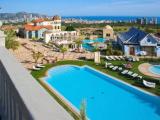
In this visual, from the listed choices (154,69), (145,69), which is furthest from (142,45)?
(145,69)

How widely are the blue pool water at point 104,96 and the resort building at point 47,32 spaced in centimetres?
2283

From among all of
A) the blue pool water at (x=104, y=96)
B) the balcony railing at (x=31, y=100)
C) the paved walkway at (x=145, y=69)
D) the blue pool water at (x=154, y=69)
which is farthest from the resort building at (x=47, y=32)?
the balcony railing at (x=31, y=100)

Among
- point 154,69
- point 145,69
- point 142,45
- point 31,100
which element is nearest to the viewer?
point 31,100

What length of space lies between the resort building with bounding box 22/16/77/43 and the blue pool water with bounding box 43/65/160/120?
74.9 ft

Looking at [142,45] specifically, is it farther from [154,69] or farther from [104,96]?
[104,96]

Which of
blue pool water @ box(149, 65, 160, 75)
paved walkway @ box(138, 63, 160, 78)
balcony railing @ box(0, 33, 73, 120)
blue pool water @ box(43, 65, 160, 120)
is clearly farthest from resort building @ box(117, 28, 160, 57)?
balcony railing @ box(0, 33, 73, 120)

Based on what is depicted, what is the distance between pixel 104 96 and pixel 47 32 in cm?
3197

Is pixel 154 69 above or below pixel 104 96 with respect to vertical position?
above

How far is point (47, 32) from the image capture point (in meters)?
48.8

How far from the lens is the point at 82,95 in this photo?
61.1 ft

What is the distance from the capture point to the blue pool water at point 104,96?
592 inches

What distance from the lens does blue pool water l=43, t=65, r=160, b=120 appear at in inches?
592

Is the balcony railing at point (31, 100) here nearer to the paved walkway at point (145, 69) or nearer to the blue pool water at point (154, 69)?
the paved walkway at point (145, 69)

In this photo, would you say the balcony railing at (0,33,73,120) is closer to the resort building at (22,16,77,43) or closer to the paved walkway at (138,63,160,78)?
the paved walkway at (138,63,160,78)
